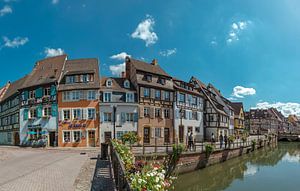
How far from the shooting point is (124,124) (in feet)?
119

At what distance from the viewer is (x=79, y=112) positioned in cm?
3538

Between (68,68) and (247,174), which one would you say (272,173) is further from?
(68,68)

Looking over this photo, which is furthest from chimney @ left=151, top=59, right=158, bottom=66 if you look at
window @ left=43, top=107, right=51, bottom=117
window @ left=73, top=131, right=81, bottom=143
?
window @ left=43, top=107, right=51, bottom=117

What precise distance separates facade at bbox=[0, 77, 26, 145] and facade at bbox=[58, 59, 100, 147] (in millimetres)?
9807

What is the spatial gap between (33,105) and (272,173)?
3004 cm

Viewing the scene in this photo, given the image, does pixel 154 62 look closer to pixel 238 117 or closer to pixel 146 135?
pixel 146 135

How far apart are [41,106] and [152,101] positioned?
14.6m

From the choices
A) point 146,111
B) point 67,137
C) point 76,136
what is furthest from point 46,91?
point 146,111

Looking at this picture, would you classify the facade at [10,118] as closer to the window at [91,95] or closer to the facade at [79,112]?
the facade at [79,112]

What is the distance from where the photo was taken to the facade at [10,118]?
4194 cm

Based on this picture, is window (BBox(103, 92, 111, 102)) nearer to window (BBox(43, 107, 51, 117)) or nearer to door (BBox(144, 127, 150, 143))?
door (BBox(144, 127, 150, 143))

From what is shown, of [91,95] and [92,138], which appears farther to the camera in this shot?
[91,95]

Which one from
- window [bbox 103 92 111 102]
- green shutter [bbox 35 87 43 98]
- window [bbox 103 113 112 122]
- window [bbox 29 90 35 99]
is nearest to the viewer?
window [bbox 103 113 112 122]

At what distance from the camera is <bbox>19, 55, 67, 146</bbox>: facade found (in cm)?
3591
